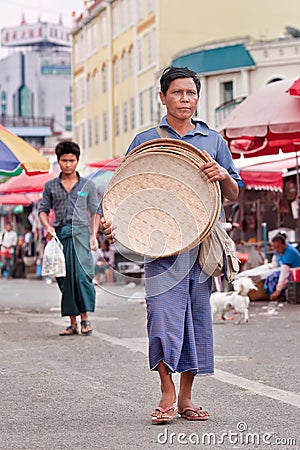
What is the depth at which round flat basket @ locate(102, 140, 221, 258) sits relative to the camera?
567 cm

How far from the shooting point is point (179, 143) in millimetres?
5715

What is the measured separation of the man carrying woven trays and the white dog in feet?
21.4

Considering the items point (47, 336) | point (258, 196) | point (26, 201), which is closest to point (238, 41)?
point (26, 201)

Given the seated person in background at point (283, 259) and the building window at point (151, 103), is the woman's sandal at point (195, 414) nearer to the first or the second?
the seated person in background at point (283, 259)

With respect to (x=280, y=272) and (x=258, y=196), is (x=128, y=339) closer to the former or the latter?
(x=280, y=272)

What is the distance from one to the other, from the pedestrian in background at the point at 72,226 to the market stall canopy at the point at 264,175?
8.30 metres

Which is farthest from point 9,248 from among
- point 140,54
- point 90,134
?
point 90,134

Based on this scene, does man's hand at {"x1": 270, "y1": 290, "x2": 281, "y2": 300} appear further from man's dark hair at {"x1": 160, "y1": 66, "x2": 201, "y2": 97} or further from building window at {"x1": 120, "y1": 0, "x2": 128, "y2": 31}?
building window at {"x1": 120, "y1": 0, "x2": 128, "y2": 31}

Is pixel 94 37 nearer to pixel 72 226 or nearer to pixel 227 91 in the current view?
pixel 227 91

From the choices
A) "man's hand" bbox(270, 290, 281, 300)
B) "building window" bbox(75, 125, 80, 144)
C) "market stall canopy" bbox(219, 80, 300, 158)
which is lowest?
"man's hand" bbox(270, 290, 281, 300)

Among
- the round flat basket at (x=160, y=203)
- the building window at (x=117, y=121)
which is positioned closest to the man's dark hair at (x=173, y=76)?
the round flat basket at (x=160, y=203)

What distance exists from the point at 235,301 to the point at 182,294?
676cm

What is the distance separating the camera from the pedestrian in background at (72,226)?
410 inches

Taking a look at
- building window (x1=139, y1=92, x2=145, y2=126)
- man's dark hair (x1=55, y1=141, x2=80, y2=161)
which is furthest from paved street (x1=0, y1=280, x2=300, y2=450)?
building window (x1=139, y1=92, x2=145, y2=126)
